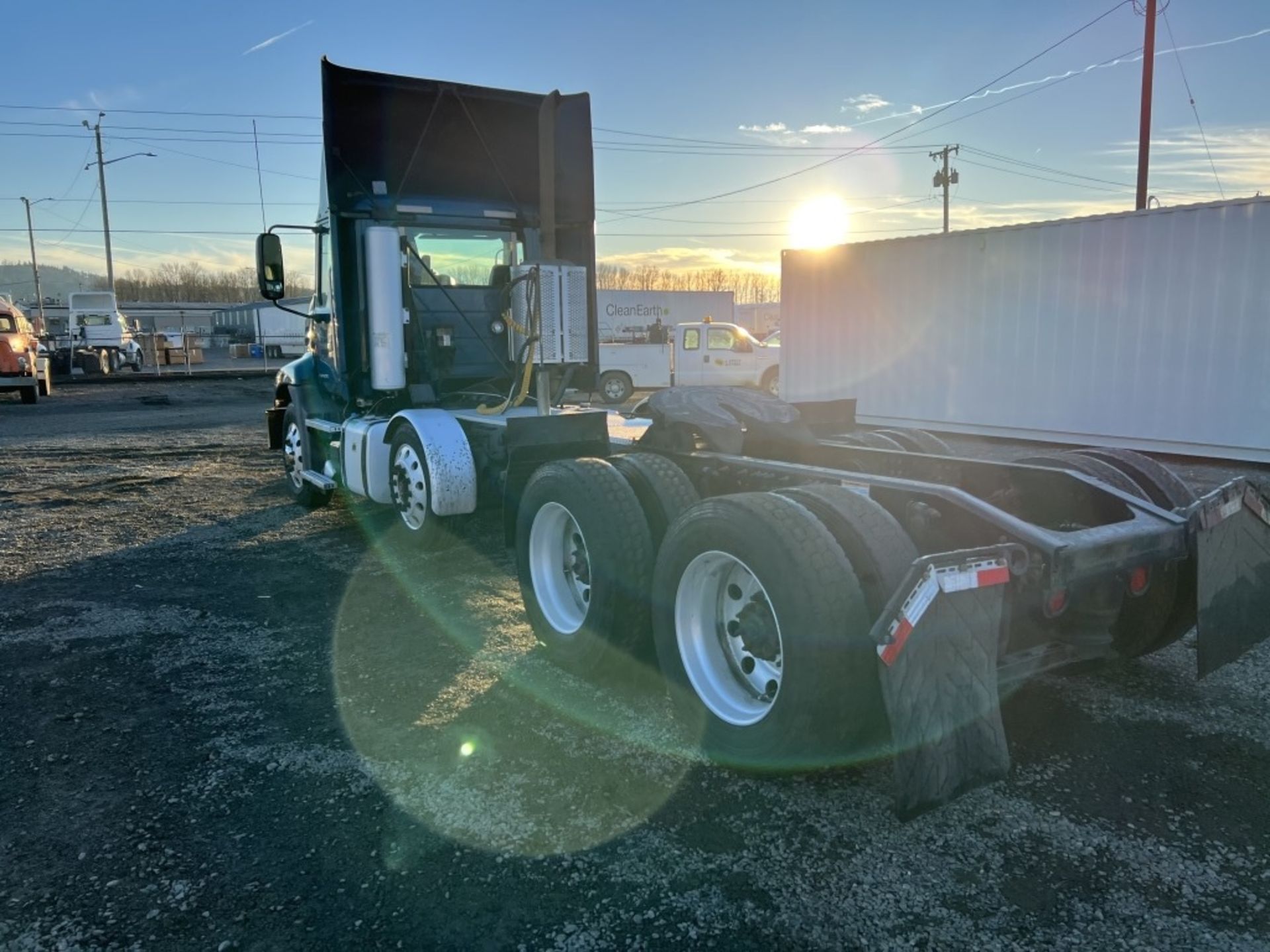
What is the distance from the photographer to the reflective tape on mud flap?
8.59 ft

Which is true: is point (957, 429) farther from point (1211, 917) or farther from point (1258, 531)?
point (1211, 917)

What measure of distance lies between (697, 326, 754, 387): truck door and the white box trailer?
407 centimetres

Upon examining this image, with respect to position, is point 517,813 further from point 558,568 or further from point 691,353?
point 691,353

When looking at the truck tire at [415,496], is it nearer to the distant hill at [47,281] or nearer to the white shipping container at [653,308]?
the white shipping container at [653,308]

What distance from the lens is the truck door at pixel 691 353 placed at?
827 inches

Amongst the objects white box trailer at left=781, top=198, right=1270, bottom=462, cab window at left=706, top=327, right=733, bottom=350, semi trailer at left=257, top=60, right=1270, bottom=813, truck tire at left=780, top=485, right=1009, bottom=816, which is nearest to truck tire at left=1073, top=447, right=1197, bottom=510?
semi trailer at left=257, top=60, right=1270, bottom=813

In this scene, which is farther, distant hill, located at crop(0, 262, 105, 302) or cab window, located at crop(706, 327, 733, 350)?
distant hill, located at crop(0, 262, 105, 302)

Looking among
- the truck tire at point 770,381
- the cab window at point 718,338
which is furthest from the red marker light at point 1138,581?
the truck tire at point 770,381

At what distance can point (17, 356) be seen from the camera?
906 inches

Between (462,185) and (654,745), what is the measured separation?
568 centimetres

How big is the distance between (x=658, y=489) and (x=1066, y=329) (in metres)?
11.1

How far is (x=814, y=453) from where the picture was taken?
5.21 m

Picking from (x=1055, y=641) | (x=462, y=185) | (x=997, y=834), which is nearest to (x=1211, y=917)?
(x=997, y=834)

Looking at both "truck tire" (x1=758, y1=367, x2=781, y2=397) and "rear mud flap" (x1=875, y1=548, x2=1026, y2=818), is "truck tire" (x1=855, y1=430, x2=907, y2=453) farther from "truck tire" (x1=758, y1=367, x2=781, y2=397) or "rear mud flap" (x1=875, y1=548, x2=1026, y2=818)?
"truck tire" (x1=758, y1=367, x2=781, y2=397)
